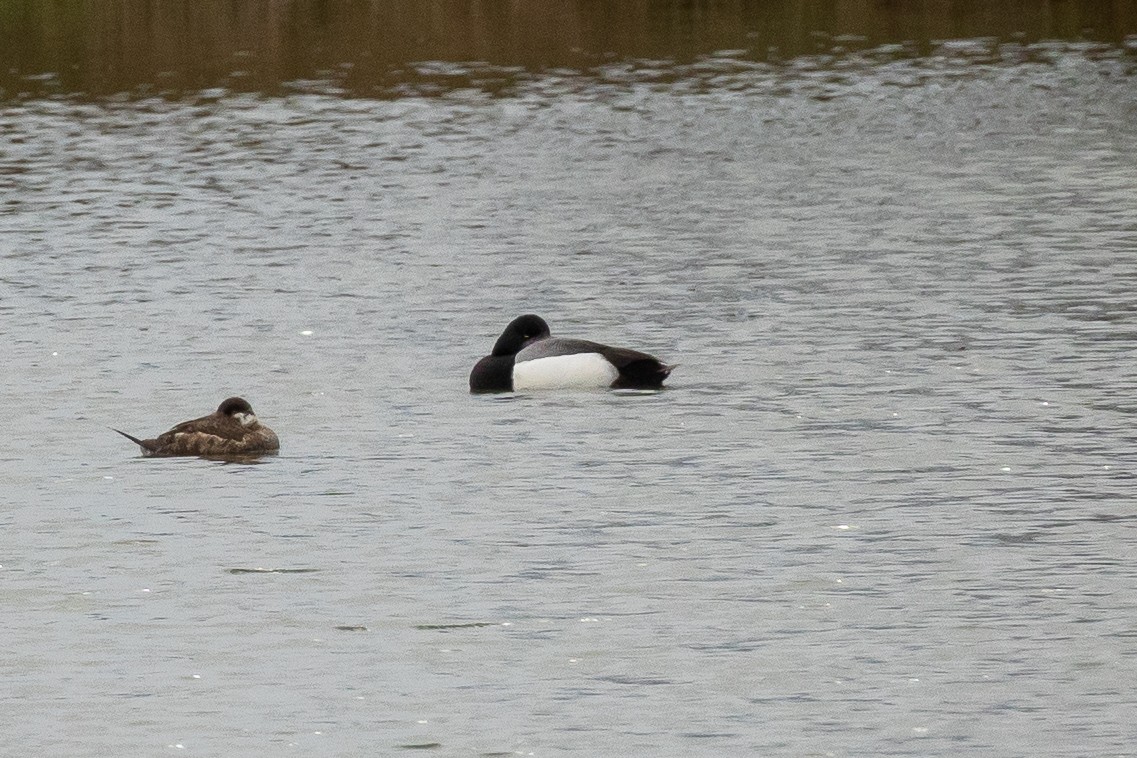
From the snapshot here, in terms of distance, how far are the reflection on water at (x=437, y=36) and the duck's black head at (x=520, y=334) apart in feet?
85.1

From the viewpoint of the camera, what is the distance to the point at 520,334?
19.8m

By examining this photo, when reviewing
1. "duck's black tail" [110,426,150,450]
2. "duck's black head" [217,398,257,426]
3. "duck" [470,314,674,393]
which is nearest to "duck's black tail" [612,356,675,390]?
"duck" [470,314,674,393]

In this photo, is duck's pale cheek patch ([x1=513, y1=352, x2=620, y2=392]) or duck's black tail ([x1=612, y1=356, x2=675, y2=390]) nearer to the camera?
duck's black tail ([x1=612, y1=356, x2=675, y2=390])

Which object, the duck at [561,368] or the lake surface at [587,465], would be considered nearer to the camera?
the lake surface at [587,465]

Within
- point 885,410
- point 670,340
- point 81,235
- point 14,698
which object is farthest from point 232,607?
point 81,235

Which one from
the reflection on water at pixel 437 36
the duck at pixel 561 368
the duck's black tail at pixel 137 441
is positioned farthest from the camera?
the reflection on water at pixel 437 36

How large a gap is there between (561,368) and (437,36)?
3534cm

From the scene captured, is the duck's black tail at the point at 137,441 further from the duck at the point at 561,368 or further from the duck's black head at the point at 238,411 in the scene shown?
the duck at the point at 561,368

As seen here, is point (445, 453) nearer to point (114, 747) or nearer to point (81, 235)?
point (114, 747)

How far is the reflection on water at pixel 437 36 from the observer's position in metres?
48.6

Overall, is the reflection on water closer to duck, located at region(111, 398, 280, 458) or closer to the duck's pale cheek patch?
the duck's pale cheek patch

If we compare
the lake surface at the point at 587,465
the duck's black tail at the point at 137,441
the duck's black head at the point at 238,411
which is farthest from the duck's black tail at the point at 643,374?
the duck's black tail at the point at 137,441

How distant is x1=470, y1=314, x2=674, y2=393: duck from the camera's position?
19312 mm

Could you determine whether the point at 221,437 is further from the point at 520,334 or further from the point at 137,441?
the point at 520,334
